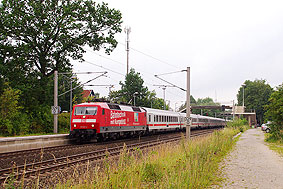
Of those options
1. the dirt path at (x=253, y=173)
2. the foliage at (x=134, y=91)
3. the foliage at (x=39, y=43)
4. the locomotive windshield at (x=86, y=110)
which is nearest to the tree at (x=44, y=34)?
the foliage at (x=39, y=43)

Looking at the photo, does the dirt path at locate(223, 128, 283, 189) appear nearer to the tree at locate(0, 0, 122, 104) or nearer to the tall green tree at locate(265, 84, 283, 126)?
the tall green tree at locate(265, 84, 283, 126)

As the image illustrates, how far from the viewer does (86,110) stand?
21.7 metres

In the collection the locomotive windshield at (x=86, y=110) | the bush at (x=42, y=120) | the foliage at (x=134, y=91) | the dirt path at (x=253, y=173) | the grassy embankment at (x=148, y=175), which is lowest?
the dirt path at (x=253, y=173)

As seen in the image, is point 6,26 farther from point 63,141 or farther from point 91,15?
point 63,141

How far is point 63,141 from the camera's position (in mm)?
21344

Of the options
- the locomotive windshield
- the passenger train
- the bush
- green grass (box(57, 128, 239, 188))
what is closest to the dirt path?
green grass (box(57, 128, 239, 188))

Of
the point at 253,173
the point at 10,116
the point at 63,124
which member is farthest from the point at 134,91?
the point at 253,173

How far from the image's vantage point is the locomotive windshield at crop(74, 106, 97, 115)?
70.3 feet

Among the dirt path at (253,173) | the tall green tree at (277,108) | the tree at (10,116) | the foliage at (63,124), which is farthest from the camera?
the foliage at (63,124)

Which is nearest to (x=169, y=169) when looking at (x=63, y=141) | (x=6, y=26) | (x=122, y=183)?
(x=122, y=183)

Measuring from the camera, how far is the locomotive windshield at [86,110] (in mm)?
21420

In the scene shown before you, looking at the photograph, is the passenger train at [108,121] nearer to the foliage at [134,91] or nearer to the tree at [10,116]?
the tree at [10,116]

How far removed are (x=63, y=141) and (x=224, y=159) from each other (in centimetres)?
1237

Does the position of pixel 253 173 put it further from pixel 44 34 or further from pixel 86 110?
pixel 44 34
